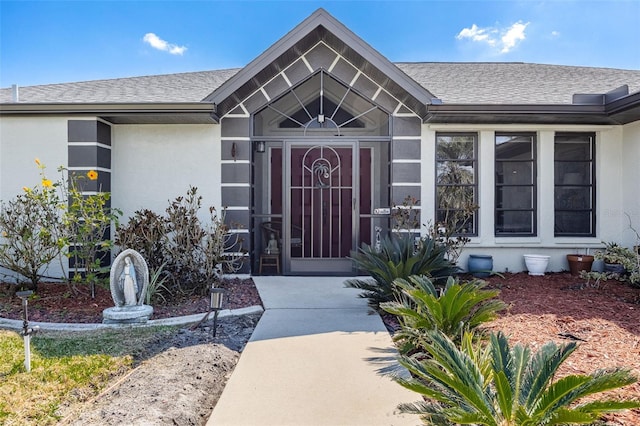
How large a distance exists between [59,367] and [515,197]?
25.7 feet

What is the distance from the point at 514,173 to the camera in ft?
27.0

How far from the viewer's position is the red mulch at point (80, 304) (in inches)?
221

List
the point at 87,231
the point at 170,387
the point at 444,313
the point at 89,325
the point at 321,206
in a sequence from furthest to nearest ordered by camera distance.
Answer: the point at 321,206 → the point at 87,231 → the point at 89,325 → the point at 444,313 → the point at 170,387

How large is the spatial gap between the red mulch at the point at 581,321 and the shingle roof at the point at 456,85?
3335 mm

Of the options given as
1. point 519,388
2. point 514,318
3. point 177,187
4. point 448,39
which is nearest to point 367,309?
point 514,318

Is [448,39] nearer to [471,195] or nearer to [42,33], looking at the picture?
Answer: [471,195]

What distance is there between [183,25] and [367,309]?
28.8 ft

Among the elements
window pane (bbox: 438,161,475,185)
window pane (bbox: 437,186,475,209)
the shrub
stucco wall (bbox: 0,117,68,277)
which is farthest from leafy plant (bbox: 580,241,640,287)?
stucco wall (bbox: 0,117,68,277)

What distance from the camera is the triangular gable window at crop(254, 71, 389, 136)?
7.96 meters

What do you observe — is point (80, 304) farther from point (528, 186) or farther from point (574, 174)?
point (574, 174)

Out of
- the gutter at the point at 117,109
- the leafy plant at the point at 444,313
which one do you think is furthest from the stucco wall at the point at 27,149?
the leafy plant at the point at 444,313

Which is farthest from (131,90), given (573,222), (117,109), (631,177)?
(631,177)

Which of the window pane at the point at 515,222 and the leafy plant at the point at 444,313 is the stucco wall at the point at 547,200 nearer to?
the window pane at the point at 515,222

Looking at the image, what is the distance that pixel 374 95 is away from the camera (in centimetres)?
776
